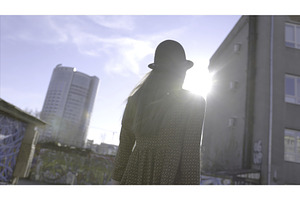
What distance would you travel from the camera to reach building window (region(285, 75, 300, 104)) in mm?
11188

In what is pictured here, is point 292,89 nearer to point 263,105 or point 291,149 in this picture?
point 263,105

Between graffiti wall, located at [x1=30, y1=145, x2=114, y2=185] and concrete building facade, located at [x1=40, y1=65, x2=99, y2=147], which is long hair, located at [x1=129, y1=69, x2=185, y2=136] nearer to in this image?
graffiti wall, located at [x1=30, y1=145, x2=114, y2=185]

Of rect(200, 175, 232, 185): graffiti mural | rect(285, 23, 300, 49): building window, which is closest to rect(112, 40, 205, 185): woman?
rect(200, 175, 232, 185): graffiti mural

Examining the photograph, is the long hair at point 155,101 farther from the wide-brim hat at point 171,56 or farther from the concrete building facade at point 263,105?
the concrete building facade at point 263,105

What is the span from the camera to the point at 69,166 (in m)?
15.0

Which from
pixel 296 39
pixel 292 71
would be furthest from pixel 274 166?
pixel 296 39

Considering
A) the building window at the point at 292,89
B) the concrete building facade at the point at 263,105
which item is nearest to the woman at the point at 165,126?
the concrete building facade at the point at 263,105

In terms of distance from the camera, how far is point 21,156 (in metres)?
8.98

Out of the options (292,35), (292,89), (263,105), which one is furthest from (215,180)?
(292,35)

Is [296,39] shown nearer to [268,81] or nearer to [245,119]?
[268,81]

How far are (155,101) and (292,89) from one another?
12.2 m

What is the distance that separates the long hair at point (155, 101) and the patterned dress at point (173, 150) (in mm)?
32
